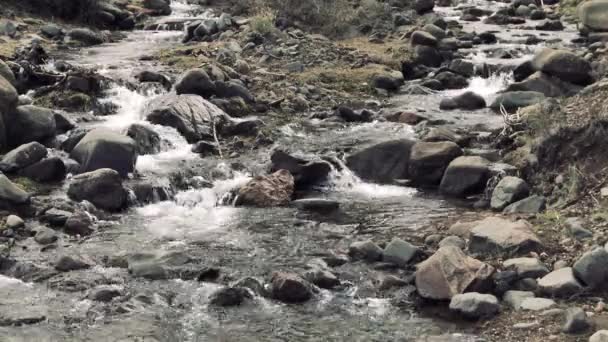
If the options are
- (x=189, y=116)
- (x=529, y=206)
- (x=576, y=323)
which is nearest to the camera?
(x=576, y=323)

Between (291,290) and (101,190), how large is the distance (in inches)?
186

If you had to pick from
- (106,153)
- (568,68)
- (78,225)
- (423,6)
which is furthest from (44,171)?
(423,6)

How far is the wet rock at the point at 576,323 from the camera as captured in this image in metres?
7.39

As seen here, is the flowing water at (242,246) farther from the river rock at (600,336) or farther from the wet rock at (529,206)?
the river rock at (600,336)

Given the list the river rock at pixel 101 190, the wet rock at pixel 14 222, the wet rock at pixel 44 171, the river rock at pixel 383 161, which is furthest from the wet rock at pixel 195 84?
the wet rock at pixel 14 222

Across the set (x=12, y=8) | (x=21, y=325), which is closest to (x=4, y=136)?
(x=21, y=325)

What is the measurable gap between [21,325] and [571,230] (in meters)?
6.76

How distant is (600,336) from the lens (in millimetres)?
6945

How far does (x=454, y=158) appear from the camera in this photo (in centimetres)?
1354

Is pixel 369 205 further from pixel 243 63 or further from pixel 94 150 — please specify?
pixel 243 63

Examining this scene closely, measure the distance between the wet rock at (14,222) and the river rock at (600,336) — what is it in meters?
7.87

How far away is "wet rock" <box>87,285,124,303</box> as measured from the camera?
340 inches

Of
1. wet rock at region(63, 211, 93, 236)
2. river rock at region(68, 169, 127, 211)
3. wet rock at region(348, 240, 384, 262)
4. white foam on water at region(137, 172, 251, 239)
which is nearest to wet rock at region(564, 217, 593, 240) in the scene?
wet rock at region(348, 240, 384, 262)

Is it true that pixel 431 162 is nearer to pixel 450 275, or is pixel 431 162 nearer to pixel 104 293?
pixel 450 275
